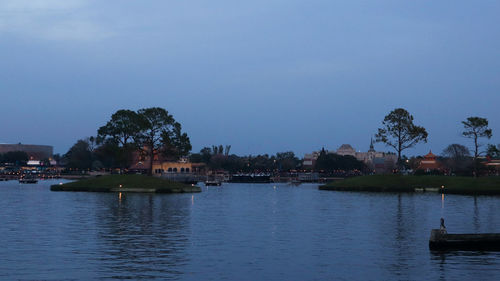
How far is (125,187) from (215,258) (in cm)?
10372

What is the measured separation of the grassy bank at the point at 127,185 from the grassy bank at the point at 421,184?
42564 millimetres

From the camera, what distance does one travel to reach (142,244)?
149ft

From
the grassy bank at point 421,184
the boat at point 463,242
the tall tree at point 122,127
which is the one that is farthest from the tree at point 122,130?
the boat at point 463,242

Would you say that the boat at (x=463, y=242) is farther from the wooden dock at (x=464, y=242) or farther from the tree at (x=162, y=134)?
the tree at (x=162, y=134)

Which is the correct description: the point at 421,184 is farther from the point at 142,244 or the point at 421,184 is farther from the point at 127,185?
the point at 142,244

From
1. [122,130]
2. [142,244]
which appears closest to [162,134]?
[122,130]

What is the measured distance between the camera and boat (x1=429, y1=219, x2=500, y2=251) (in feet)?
140

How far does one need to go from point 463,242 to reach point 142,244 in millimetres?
22954

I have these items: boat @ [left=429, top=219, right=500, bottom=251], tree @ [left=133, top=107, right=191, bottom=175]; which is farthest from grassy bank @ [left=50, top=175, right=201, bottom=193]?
boat @ [left=429, top=219, right=500, bottom=251]

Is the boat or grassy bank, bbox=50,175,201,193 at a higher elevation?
grassy bank, bbox=50,175,201,193

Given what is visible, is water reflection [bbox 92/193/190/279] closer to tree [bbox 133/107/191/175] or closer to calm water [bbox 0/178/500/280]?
calm water [bbox 0/178/500/280]

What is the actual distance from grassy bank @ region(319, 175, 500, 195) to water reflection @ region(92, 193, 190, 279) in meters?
83.3

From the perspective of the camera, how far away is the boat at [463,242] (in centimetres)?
4262

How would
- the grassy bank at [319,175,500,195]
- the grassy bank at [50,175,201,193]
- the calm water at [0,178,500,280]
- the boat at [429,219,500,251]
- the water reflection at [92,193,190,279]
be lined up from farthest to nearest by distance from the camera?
the grassy bank at [50,175,201,193] → the grassy bank at [319,175,500,195] → the boat at [429,219,500,251] → the water reflection at [92,193,190,279] → the calm water at [0,178,500,280]
